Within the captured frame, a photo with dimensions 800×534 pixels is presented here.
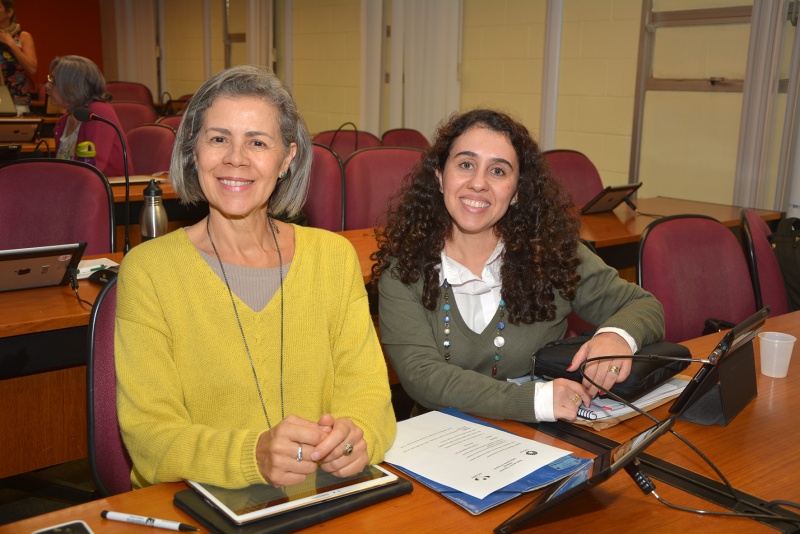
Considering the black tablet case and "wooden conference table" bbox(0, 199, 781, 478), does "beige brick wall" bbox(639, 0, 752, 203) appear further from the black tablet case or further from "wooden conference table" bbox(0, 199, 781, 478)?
the black tablet case

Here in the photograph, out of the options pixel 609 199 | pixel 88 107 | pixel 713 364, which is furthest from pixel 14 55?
pixel 713 364

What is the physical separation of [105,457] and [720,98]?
4.08m

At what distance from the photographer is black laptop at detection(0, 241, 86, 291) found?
1977 millimetres

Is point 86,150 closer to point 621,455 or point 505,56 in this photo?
point 505,56

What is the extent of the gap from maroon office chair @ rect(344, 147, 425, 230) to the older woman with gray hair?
1.78 m

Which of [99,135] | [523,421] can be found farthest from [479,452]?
[99,135]

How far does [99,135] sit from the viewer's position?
4.13m

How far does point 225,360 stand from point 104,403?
0.22 m

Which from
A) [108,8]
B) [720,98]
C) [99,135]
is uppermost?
[108,8]

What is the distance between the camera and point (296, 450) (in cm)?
116

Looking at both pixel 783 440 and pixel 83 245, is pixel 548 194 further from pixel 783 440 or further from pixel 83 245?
pixel 83 245

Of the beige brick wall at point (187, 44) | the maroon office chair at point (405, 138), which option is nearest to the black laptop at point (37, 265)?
the maroon office chair at point (405, 138)

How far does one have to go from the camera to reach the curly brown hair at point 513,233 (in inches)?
71.2

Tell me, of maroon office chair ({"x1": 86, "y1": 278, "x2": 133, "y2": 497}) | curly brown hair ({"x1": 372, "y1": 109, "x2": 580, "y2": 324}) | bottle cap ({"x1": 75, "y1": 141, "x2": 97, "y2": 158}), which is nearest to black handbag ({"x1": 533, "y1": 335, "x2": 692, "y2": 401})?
curly brown hair ({"x1": 372, "y1": 109, "x2": 580, "y2": 324})
